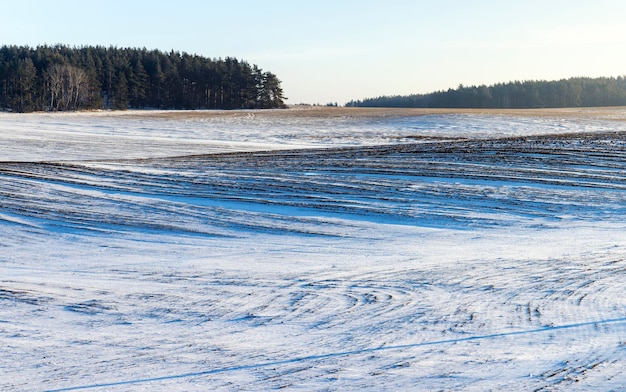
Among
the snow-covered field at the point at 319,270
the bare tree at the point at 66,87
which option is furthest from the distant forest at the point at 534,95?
the snow-covered field at the point at 319,270

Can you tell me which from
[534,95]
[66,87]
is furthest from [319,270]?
[534,95]

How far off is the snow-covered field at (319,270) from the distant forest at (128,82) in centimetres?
5539

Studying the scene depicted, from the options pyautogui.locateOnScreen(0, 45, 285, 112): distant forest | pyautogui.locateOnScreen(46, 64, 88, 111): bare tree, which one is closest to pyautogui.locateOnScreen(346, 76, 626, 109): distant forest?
pyautogui.locateOnScreen(0, 45, 285, 112): distant forest

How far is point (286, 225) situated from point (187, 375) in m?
8.10

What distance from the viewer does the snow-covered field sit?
6.12m

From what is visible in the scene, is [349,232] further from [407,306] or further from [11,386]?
[11,386]

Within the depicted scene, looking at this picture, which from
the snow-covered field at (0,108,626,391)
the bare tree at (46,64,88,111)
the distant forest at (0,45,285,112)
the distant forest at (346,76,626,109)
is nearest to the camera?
the snow-covered field at (0,108,626,391)

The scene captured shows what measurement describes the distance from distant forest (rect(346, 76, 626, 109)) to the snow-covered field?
313 ft

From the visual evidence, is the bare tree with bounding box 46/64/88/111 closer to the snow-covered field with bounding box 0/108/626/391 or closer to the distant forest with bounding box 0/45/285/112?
the distant forest with bounding box 0/45/285/112

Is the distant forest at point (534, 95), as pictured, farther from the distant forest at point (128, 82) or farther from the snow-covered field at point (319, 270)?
the snow-covered field at point (319, 270)

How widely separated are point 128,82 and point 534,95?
213ft

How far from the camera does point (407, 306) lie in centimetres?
813

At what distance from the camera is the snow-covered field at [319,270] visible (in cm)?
612

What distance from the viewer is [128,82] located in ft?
276
